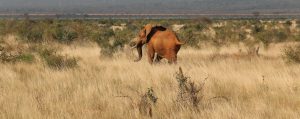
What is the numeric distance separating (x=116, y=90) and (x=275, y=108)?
8.11 feet

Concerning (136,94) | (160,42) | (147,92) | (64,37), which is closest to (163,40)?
(160,42)

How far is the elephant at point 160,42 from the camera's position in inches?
464

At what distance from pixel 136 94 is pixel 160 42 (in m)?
4.89

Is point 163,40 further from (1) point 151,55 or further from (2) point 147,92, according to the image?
(2) point 147,92

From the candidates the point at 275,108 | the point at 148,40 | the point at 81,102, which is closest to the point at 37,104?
the point at 81,102

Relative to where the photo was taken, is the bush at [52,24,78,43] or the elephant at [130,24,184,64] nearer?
the elephant at [130,24,184,64]

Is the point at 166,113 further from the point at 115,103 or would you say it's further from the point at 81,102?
the point at 81,102

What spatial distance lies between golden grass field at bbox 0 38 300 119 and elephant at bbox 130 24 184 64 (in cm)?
155

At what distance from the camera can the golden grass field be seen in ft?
19.2

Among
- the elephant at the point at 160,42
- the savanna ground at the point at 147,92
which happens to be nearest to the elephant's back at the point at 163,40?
the elephant at the point at 160,42

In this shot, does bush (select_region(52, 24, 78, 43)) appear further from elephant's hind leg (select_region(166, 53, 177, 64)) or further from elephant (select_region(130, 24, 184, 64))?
elephant's hind leg (select_region(166, 53, 177, 64))

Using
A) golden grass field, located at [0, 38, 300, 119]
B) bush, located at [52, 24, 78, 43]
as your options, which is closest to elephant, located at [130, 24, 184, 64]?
golden grass field, located at [0, 38, 300, 119]

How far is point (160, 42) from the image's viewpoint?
11938mm

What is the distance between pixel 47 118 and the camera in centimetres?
561
